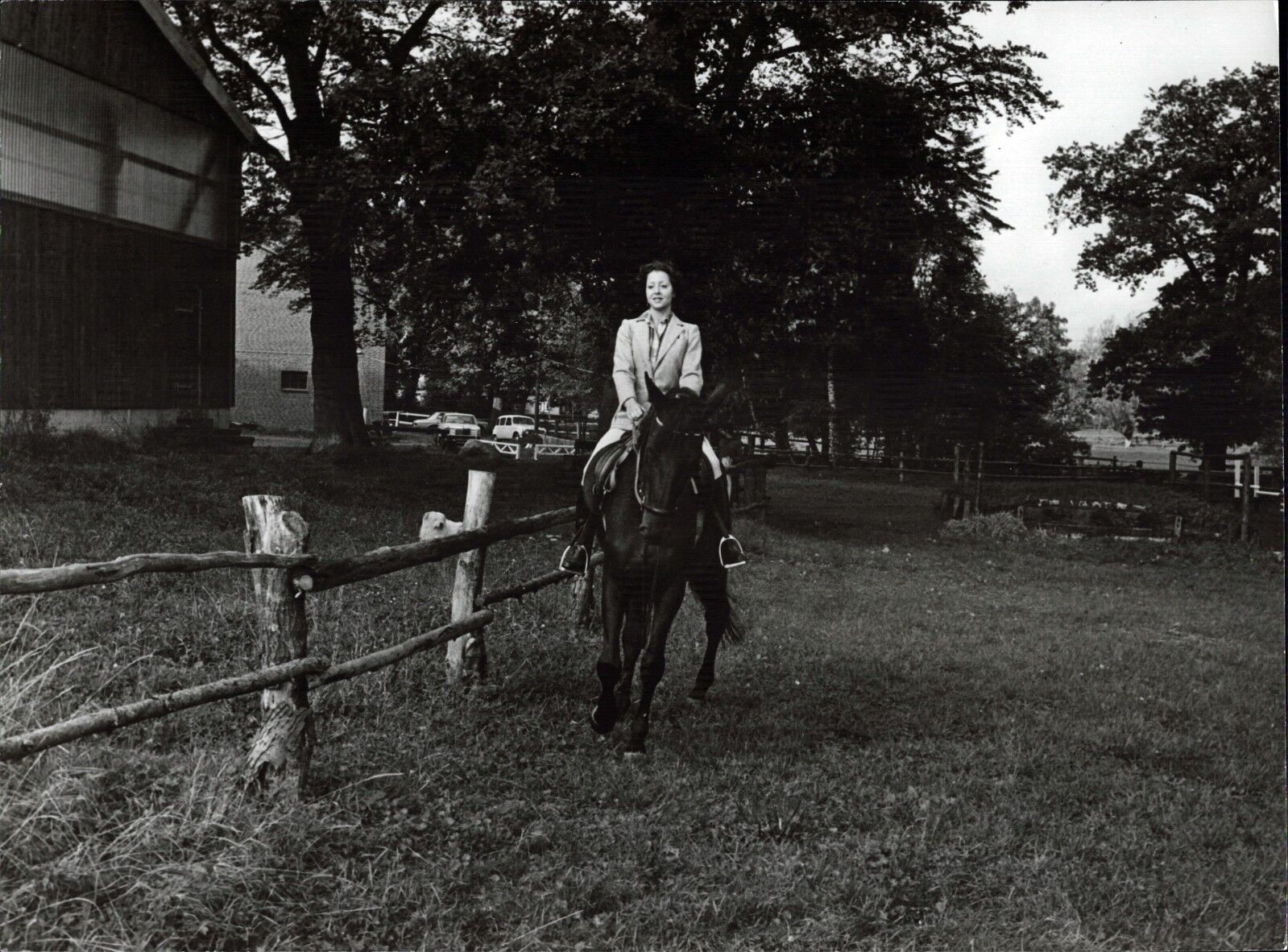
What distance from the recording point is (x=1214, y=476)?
9.98 meters

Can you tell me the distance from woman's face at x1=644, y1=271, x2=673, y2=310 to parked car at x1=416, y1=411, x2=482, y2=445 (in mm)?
1004

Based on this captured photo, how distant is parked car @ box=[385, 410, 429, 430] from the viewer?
15.3 feet

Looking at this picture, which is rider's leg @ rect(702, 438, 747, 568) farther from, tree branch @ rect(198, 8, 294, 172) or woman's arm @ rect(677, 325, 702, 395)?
tree branch @ rect(198, 8, 294, 172)

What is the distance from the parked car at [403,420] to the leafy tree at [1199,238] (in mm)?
3638

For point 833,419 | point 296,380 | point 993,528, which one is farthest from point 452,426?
point 993,528

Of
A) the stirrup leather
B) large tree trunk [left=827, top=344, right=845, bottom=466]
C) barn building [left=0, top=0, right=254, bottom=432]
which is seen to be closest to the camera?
barn building [left=0, top=0, right=254, bottom=432]

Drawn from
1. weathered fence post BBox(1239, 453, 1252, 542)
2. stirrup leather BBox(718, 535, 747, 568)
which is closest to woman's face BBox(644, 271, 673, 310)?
stirrup leather BBox(718, 535, 747, 568)

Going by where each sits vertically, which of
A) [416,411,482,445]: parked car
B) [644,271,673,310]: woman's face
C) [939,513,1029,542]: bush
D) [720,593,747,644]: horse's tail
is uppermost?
[644,271,673,310]: woman's face

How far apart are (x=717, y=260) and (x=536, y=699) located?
267 centimetres

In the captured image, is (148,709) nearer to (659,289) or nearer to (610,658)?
(610,658)

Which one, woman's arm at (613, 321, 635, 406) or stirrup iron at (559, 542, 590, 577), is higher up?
woman's arm at (613, 321, 635, 406)

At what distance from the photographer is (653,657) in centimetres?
491

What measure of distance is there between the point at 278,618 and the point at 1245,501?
10323 mm

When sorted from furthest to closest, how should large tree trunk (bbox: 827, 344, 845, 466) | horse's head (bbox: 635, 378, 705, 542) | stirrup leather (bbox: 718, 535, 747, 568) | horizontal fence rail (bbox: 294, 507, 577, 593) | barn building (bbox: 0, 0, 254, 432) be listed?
large tree trunk (bbox: 827, 344, 845, 466) → stirrup leather (bbox: 718, 535, 747, 568) → horse's head (bbox: 635, 378, 705, 542) → barn building (bbox: 0, 0, 254, 432) → horizontal fence rail (bbox: 294, 507, 577, 593)
